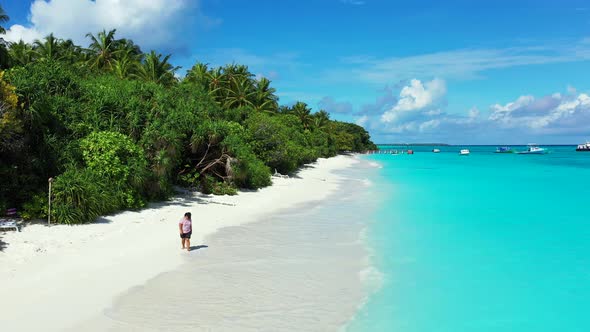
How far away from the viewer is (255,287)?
969cm

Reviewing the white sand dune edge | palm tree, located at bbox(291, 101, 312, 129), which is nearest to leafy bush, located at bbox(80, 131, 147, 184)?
the white sand dune edge

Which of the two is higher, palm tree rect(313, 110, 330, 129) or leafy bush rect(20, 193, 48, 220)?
palm tree rect(313, 110, 330, 129)

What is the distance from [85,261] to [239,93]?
40.1m

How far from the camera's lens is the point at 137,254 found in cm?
1174

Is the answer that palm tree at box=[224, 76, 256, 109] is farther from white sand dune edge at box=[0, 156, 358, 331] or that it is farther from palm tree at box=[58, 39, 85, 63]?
white sand dune edge at box=[0, 156, 358, 331]

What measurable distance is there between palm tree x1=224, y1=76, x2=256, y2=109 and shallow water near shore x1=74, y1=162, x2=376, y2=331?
34137 mm

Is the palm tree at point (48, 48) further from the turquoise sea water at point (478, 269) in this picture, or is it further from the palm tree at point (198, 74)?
the turquoise sea water at point (478, 269)

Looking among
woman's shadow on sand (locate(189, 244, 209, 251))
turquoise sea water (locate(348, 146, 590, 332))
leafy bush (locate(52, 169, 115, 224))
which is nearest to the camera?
turquoise sea water (locate(348, 146, 590, 332))

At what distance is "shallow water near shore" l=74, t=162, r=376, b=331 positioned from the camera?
7871 mm

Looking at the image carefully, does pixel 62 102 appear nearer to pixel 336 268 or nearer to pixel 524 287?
pixel 336 268

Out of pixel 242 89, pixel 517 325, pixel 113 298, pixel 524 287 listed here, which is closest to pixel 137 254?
pixel 113 298

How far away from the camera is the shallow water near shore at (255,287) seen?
787cm

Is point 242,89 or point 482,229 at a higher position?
point 242,89

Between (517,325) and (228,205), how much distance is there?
13.9 meters
